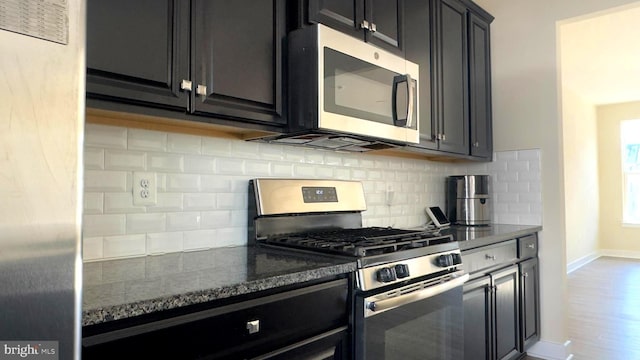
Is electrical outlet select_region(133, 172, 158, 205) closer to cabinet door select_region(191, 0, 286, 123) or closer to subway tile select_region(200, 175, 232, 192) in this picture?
subway tile select_region(200, 175, 232, 192)

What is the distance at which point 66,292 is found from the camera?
0.60m

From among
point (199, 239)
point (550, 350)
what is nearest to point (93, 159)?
point (199, 239)

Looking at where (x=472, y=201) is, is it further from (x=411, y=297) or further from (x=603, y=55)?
(x=603, y=55)

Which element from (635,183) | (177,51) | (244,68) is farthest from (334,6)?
(635,183)

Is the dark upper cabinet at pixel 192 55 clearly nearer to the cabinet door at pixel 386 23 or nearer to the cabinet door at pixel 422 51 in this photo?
the cabinet door at pixel 386 23

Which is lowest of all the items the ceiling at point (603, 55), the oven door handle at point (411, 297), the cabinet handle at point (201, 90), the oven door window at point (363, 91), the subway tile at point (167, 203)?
the oven door handle at point (411, 297)

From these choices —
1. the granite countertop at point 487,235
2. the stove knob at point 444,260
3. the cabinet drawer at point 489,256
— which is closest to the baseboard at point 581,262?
the granite countertop at point 487,235

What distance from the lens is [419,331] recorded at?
5.36ft

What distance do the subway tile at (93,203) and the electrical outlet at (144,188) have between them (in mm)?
114

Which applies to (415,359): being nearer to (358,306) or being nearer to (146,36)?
(358,306)

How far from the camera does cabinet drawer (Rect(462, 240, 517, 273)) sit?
82.9 inches

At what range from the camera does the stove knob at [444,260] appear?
5.76 feet

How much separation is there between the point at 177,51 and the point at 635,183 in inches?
326

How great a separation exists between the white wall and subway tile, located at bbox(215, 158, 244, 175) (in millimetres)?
2237
